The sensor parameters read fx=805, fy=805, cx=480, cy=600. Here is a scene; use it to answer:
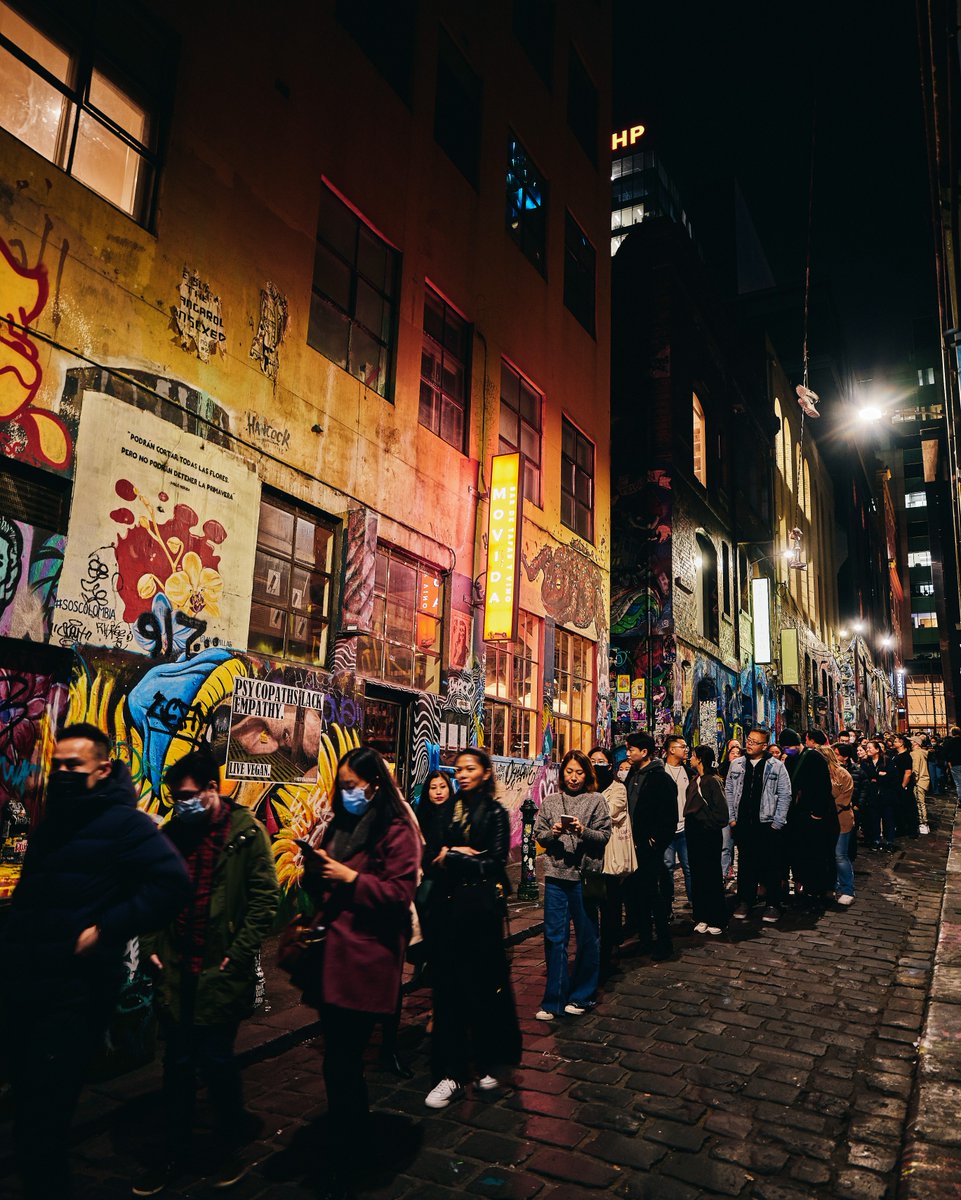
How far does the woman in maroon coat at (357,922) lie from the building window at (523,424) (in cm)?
925

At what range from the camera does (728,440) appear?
24.3 meters

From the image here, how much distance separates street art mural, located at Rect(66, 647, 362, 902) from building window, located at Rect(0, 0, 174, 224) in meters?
3.78

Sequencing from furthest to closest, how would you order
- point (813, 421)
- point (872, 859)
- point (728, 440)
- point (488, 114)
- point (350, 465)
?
1. point (813, 421)
2. point (728, 440)
3. point (872, 859)
4. point (488, 114)
5. point (350, 465)

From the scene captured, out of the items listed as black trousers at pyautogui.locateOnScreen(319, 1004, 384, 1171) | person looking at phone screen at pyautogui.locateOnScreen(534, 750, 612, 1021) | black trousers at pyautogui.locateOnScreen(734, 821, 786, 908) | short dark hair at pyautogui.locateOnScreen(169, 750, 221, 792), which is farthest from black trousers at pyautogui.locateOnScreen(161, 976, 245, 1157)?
black trousers at pyautogui.locateOnScreen(734, 821, 786, 908)

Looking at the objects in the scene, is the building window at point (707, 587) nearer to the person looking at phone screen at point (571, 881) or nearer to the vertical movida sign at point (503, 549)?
the vertical movida sign at point (503, 549)

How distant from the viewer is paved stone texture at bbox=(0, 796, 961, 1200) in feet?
11.5

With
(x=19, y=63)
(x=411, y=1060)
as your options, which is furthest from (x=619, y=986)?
(x=19, y=63)

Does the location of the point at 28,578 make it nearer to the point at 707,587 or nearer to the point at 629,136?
the point at 707,587

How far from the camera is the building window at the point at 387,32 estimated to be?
31.3 ft

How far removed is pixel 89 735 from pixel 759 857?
7.88 m

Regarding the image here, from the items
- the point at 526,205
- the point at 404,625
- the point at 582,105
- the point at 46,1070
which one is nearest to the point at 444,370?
the point at 404,625

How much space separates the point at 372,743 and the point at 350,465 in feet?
10.5

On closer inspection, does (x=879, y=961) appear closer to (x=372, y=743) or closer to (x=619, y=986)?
(x=619, y=986)

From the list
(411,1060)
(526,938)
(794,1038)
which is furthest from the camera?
(526,938)
